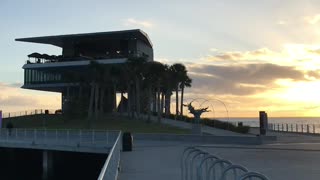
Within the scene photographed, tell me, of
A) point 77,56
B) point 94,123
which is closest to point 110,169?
point 94,123

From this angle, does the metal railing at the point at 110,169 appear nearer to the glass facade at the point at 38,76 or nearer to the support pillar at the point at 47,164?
the support pillar at the point at 47,164

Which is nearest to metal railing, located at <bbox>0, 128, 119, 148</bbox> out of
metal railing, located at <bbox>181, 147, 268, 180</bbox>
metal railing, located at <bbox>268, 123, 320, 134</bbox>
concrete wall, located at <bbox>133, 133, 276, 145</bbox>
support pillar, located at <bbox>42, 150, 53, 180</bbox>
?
support pillar, located at <bbox>42, 150, 53, 180</bbox>

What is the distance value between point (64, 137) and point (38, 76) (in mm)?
69058

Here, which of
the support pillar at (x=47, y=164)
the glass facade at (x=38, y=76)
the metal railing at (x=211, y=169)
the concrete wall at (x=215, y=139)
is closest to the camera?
the metal railing at (x=211, y=169)

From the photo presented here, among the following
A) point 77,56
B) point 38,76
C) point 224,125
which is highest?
point 77,56

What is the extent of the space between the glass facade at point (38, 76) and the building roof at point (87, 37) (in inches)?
287

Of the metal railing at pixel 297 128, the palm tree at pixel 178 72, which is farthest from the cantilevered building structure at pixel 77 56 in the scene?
the metal railing at pixel 297 128

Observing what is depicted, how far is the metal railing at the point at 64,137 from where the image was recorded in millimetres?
34822

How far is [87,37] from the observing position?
104 metres

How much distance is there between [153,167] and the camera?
19.5 metres

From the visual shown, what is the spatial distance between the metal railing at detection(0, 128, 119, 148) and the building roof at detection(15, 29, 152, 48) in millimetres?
58331

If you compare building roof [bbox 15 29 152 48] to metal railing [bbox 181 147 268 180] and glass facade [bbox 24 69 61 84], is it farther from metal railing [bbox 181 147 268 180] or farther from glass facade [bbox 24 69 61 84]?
metal railing [bbox 181 147 268 180]

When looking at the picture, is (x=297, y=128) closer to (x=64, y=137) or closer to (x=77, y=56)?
(x=64, y=137)

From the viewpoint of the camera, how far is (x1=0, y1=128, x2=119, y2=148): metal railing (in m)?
34.8
